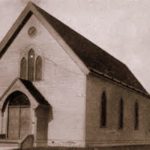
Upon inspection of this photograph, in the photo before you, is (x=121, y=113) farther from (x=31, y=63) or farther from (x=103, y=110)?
(x=31, y=63)

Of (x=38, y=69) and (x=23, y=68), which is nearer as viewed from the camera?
(x=38, y=69)

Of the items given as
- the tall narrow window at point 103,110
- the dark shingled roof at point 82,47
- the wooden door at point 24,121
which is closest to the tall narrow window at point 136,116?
the dark shingled roof at point 82,47

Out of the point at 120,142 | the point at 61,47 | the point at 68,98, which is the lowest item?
the point at 120,142

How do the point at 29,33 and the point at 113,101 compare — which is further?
the point at 113,101

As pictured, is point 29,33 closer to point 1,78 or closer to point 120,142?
point 1,78

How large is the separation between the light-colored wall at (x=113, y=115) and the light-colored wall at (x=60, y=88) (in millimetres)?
619

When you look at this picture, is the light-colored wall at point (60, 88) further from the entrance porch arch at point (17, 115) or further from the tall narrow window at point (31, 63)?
the entrance porch arch at point (17, 115)

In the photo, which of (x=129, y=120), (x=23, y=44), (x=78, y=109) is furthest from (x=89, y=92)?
(x=129, y=120)

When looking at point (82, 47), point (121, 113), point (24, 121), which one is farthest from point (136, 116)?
point (24, 121)

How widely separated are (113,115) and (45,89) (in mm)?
7624

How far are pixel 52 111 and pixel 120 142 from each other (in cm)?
978

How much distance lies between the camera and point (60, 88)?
29125 mm

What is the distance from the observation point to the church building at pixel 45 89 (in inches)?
1119

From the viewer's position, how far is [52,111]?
29.2 m
